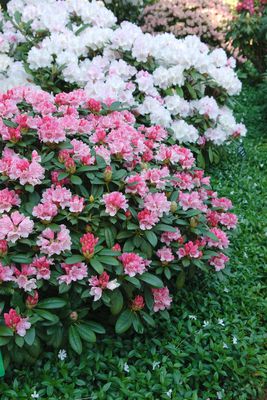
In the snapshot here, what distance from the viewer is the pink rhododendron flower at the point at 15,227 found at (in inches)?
86.0

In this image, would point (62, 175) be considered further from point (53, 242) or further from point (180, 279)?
point (180, 279)

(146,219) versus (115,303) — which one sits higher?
(146,219)

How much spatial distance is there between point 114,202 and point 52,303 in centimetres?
49

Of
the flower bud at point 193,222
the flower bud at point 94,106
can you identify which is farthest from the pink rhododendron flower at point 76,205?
the flower bud at point 94,106

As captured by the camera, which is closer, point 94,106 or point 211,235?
point 211,235

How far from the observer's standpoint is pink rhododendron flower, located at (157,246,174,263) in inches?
96.7

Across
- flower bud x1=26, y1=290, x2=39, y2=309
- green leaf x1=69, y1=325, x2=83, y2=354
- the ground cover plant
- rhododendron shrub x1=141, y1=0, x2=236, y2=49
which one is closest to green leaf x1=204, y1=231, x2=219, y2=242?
green leaf x1=69, y1=325, x2=83, y2=354

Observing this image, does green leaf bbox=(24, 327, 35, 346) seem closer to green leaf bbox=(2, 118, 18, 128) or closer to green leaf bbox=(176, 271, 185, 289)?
green leaf bbox=(176, 271, 185, 289)

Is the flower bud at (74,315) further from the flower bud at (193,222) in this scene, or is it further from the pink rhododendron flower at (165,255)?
the flower bud at (193,222)

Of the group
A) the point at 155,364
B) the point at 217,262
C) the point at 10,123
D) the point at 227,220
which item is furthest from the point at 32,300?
the point at 227,220

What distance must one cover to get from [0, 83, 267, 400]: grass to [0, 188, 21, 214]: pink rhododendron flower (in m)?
0.64

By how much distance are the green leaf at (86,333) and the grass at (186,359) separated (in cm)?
13

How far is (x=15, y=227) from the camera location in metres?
2.21

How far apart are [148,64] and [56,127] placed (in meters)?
1.55
